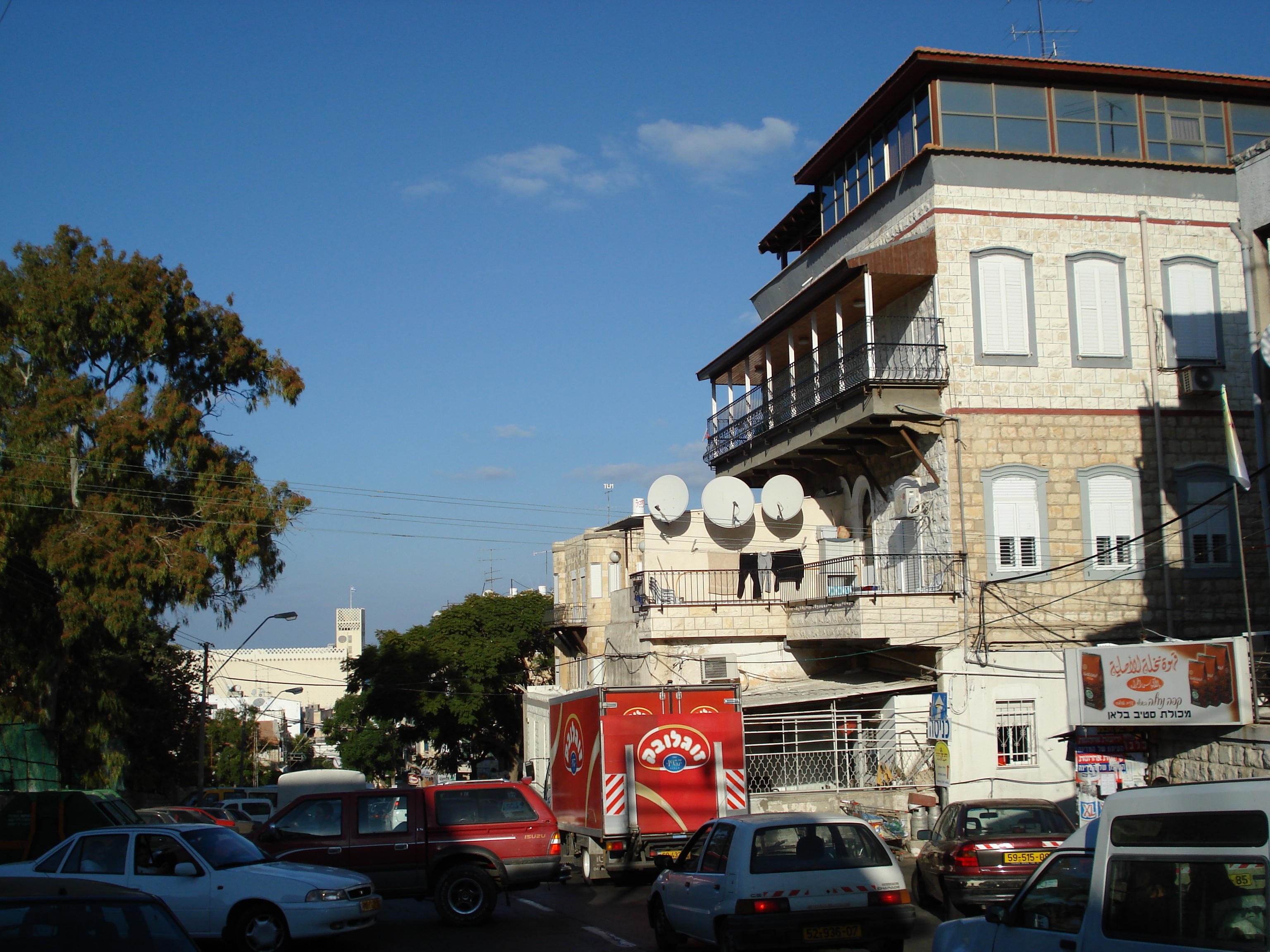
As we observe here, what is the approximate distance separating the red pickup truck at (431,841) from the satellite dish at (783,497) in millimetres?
16249

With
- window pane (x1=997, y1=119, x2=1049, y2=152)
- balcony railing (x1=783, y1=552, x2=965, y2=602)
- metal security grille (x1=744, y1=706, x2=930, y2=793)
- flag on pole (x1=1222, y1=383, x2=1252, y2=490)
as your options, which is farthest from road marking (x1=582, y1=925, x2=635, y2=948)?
window pane (x1=997, y1=119, x2=1049, y2=152)

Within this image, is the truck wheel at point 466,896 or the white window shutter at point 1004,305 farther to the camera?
the white window shutter at point 1004,305

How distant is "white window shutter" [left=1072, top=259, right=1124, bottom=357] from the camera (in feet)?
82.0

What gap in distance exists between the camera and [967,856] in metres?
13.2

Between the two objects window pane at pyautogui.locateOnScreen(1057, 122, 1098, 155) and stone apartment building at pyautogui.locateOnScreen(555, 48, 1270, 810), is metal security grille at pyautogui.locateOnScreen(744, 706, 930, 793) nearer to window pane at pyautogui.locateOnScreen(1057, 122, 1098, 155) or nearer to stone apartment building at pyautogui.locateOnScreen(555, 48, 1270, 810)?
stone apartment building at pyautogui.locateOnScreen(555, 48, 1270, 810)

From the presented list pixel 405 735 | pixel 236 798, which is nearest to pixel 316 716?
pixel 405 735

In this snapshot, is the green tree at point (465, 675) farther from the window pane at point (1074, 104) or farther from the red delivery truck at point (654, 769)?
the red delivery truck at point (654, 769)

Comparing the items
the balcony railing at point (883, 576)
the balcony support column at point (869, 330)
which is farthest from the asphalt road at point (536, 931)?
the balcony support column at point (869, 330)

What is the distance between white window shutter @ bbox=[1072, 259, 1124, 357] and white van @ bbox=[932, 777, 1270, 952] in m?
20.3

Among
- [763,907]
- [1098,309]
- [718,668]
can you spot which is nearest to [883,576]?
[718,668]

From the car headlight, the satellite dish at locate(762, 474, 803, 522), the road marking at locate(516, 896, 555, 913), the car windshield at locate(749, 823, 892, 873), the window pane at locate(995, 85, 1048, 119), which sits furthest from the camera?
the satellite dish at locate(762, 474, 803, 522)

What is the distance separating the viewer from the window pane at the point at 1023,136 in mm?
25188

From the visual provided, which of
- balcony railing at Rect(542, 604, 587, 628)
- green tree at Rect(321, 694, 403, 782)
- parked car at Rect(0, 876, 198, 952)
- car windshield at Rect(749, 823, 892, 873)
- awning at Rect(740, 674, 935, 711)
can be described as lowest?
green tree at Rect(321, 694, 403, 782)

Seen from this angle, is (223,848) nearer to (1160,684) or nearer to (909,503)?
(1160,684)
